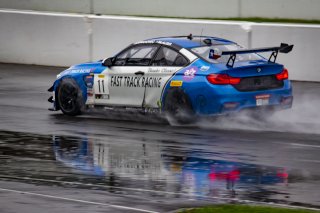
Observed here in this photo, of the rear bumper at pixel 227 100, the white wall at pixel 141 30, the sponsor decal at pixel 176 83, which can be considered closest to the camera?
the rear bumper at pixel 227 100

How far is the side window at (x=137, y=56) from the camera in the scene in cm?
1675

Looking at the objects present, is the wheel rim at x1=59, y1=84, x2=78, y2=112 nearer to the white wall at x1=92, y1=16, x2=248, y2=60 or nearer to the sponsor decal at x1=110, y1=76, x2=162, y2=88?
the sponsor decal at x1=110, y1=76, x2=162, y2=88

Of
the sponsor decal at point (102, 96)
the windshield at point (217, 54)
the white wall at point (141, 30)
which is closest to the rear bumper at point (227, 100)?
the windshield at point (217, 54)

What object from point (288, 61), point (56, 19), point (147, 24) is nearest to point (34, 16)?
point (56, 19)

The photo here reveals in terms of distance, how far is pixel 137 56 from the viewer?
55.8ft

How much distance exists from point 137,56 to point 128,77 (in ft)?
1.35

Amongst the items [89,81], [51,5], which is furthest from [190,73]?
[51,5]

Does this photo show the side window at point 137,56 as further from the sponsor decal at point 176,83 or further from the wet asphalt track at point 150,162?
the wet asphalt track at point 150,162

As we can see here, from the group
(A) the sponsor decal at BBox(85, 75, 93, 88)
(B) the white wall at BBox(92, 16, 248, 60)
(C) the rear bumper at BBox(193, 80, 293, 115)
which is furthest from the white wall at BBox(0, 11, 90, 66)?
(C) the rear bumper at BBox(193, 80, 293, 115)

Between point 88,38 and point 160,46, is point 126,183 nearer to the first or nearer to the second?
point 160,46

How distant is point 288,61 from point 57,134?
8.60 m

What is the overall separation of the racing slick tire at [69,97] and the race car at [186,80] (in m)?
0.08

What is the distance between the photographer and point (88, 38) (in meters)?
26.4

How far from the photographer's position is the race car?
15578 mm
